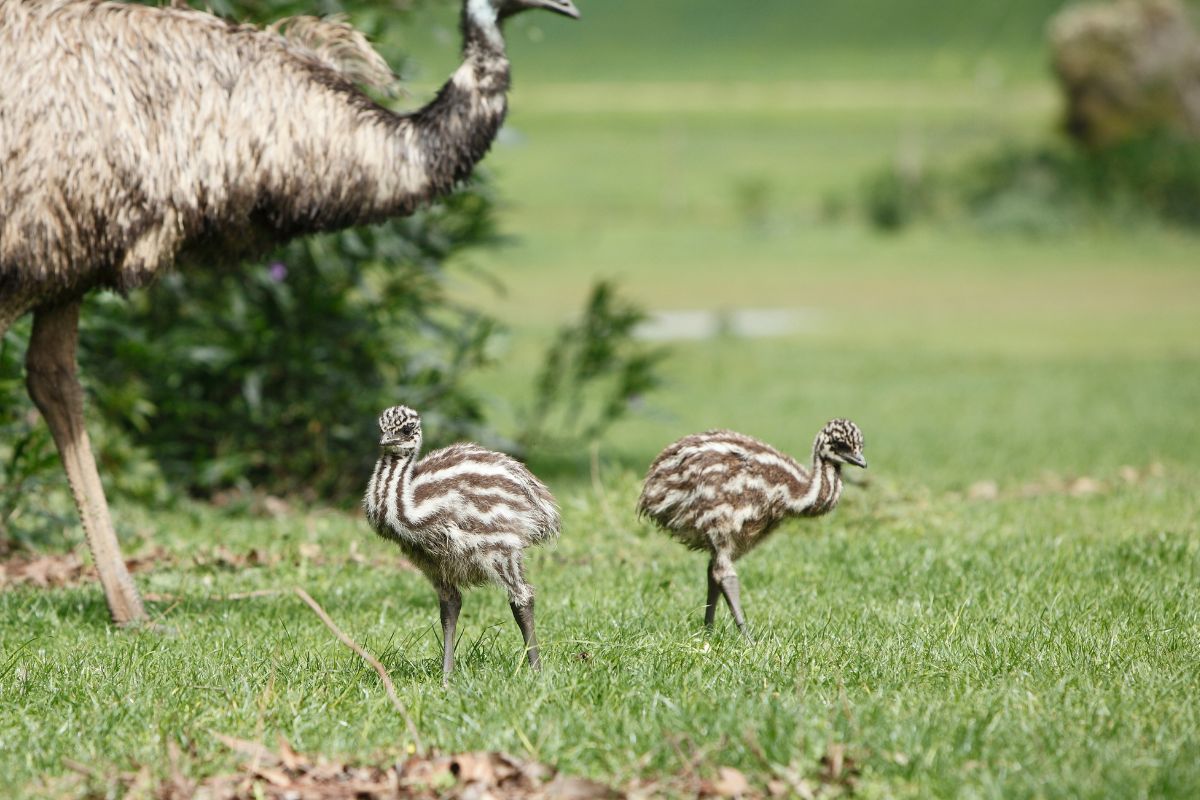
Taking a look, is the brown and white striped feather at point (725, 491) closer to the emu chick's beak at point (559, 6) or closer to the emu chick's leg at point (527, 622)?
the emu chick's leg at point (527, 622)

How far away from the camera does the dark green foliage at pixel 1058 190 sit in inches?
1243

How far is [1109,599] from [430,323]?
5.90 meters

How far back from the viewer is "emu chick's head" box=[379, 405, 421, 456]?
19.5ft

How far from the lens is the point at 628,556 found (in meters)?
8.57

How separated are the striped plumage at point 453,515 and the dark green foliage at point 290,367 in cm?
487

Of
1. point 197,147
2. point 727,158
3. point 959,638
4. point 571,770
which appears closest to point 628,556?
point 959,638

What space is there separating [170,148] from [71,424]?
1344 mm

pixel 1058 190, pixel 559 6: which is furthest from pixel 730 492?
pixel 1058 190

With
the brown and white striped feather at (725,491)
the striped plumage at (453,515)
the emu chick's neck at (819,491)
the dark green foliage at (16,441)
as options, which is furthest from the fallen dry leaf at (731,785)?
the dark green foliage at (16,441)

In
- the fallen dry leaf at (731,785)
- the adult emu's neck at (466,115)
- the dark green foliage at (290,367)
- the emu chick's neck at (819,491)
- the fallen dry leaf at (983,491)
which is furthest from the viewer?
the dark green foliage at (290,367)

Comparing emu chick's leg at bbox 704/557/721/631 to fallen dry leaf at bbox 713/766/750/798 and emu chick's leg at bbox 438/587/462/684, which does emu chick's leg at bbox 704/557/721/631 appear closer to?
emu chick's leg at bbox 438/587/462/684

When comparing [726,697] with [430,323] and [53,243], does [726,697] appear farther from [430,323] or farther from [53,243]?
[430,323]

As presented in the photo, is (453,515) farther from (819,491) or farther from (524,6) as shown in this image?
(524,6)

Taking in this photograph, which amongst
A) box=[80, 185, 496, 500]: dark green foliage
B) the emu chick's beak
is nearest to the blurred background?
box=[80, 185, 496, 500]: dark green foliage
